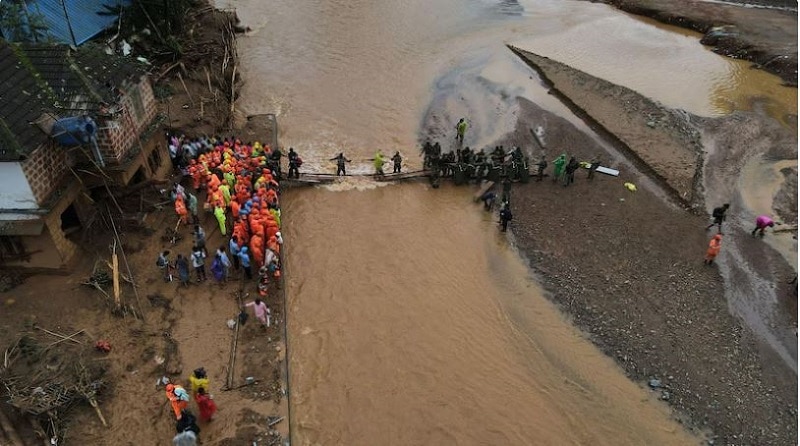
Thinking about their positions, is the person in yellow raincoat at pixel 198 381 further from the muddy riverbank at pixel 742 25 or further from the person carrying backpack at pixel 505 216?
the muddy riverbank at pixel 742 25

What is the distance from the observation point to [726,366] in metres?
14.2

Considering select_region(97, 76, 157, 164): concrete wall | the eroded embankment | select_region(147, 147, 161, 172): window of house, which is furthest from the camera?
the eroded embankment

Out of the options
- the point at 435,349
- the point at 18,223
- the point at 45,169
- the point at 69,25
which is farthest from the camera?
the point at 69,25

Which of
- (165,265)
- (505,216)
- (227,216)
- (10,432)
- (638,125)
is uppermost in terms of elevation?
(638,125)

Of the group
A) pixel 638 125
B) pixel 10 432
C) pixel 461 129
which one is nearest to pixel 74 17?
pixel 461 129

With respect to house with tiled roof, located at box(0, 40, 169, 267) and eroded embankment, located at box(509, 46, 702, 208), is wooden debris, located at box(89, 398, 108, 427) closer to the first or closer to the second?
house with tiled roof, located at box(0, 40, 169, 267)

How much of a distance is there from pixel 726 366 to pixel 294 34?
1110 inches

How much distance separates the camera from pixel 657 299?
1605 cm

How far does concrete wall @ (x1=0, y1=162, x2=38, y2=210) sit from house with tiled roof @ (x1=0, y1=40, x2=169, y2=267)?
20 millimetres

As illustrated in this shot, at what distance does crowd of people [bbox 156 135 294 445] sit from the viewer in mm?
14758

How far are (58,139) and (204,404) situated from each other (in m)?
7.33

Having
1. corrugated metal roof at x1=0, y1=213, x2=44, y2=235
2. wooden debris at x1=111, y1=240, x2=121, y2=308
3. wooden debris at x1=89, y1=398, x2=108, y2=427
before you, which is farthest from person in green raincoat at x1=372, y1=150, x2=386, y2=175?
wooden debris at x1=89, y1=398, x2=108, y2=427

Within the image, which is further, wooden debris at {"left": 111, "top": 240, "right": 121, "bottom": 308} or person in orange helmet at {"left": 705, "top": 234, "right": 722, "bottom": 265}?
person in orange helmet at {"left": 705, "top": 234, "right": 722, "bottom": 265}

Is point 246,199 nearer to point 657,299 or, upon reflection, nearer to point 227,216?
point 227,216
